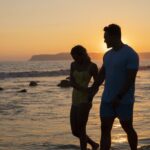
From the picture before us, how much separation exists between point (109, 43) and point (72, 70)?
4.92 ft

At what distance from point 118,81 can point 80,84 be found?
4.68 ft

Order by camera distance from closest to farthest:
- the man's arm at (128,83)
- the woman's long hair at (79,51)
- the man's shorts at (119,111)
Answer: the man's arm at (128,83)
the man's shorts at (119,111)
the woman's long hair at (79,51)

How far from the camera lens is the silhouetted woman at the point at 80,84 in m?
7.79

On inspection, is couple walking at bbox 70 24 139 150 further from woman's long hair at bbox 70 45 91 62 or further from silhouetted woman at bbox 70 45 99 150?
woman's long hair at bbox 70 45 91 62

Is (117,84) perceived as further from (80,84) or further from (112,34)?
(80,84)

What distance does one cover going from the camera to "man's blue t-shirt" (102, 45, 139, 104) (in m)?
6.44

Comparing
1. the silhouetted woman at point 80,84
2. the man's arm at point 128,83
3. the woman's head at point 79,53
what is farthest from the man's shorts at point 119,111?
the woman's head at point 79,53

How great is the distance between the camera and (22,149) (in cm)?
909

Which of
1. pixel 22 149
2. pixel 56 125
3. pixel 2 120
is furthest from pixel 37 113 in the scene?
pixel 22 149

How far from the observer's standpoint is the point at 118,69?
6.50m

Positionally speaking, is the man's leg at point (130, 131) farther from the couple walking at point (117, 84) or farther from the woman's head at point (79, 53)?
the woman's head at point (79, 53)

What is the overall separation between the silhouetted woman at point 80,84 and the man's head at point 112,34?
3.95 feet

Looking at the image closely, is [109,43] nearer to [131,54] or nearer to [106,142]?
[131,54]

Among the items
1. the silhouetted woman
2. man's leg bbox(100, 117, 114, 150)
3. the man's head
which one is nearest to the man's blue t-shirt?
the man's head
